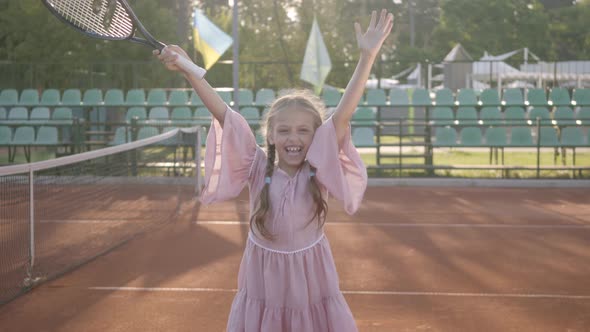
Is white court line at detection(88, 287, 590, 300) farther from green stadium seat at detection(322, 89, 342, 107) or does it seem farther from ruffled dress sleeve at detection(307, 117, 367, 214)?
green stadium seat at detection(322, 89, 342, 107)

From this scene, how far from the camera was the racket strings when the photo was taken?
353 cm

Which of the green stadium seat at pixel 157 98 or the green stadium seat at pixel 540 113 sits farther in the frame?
the green stadium seat at pixel 157 98

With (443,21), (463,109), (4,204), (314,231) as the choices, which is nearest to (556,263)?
(314,231)

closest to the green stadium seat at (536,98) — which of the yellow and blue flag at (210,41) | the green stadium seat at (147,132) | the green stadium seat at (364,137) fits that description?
the green stadium seat at (364,137)

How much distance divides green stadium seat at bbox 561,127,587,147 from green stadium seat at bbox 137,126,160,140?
8.66m

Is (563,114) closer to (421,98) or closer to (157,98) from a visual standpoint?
(421,98)

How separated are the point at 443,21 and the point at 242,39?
2066 centimetres

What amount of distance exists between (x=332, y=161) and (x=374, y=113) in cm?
1493

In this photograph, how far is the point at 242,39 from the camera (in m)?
32.0

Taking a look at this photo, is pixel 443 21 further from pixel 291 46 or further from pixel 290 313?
pixel 290 313

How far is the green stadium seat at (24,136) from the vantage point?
54.4ft

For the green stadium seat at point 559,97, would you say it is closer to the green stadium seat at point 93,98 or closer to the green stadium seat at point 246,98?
the green stadium seat at point 246,98

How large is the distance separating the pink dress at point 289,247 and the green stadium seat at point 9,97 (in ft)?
54.7

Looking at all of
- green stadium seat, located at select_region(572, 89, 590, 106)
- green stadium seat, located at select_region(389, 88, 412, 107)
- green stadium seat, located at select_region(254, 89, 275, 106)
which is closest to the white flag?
green stadium seat, located at select_region(254, 89, 275, 106)
